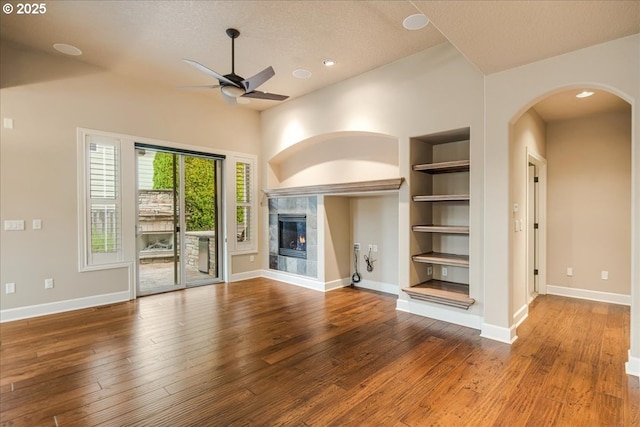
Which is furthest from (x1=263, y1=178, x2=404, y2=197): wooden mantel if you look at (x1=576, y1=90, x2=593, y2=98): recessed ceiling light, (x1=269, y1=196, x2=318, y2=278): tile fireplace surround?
(x1=576, y1=90, x2=593, y2=98): recessed ceiling light

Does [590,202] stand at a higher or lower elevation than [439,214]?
higher

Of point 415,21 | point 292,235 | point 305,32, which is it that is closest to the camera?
point 415,21

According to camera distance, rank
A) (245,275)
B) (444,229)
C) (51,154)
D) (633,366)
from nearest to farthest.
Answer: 1. (633,366)
2. (444,229)
3. (51,154)
4. (245,275)

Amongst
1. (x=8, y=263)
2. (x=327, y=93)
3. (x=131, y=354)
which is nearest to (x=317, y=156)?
(x=327, y=93)

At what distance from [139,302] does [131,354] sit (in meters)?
2.02

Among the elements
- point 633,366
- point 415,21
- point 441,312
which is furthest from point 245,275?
point 633,366

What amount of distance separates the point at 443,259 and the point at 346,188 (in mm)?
1780

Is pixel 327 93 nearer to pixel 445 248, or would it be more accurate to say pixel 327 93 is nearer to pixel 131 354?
pixel 445 248

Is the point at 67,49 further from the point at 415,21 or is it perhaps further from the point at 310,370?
the point at 310,370

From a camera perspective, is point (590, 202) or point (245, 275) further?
point (245, 275)

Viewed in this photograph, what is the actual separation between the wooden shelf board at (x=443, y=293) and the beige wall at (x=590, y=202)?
7.00 feet

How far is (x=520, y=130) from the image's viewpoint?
3.77 m

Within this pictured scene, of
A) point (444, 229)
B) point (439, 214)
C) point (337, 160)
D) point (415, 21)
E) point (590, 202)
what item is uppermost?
point (415, 21)

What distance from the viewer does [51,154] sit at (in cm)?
428
